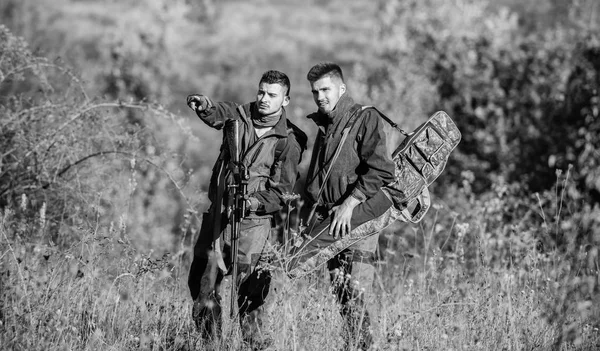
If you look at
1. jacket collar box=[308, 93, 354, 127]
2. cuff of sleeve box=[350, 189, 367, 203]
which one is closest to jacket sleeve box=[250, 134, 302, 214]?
jacket collar box=[308, 93, 354, 127]

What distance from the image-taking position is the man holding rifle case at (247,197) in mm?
4305

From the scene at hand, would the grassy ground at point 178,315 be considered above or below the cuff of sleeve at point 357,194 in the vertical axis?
below

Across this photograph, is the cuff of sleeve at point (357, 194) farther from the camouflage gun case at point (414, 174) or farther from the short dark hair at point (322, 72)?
the short dark hair at point (322, 72)

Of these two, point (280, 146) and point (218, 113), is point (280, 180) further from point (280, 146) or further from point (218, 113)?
point (218, 113)

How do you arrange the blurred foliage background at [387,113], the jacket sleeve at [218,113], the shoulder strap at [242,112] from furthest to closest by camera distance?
the blurred foliage background at [387,113], the shoulder strap at [242,112], the jacket sleeve at [218,113]

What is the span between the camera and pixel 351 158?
4.50 m

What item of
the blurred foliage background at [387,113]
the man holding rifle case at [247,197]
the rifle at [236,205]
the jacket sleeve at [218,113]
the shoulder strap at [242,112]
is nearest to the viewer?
the rifle at [236,205]

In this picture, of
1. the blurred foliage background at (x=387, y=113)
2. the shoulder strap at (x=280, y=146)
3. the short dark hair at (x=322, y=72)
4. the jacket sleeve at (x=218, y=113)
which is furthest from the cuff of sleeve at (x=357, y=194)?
the blurred foliage background at (x=387, y=113)

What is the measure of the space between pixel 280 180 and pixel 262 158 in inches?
6.8

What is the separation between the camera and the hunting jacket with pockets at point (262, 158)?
439cm

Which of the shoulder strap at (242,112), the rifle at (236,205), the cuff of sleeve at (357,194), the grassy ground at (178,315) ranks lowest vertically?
the grassy ground at (178,315)

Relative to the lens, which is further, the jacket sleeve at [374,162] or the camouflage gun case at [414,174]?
the camouflage gun case at [414,174]

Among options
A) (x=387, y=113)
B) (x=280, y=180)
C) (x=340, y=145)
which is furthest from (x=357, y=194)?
(x=387, y=113)

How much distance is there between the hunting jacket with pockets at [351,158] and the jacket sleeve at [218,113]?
499 millimetres
